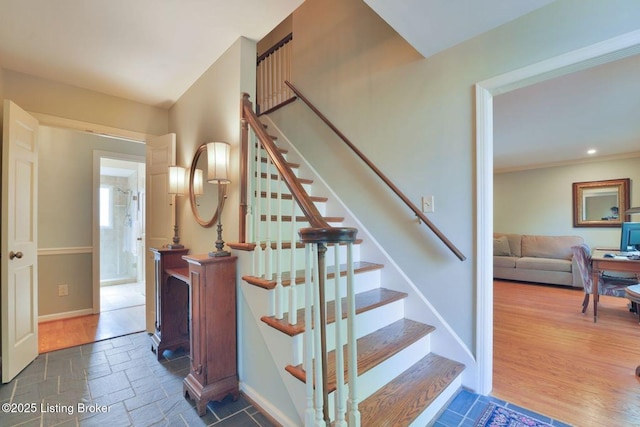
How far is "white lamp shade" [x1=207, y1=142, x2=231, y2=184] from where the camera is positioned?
2018mm

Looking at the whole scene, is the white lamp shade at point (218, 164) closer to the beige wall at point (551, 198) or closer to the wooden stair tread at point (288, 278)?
the wooden stair tread at point (288, 278)

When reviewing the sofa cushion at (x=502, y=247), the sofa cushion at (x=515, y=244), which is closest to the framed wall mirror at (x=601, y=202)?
the sofa cushion at (x=515, y=244)

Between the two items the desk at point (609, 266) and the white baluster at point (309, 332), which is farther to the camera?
the desk at point (609, 266)

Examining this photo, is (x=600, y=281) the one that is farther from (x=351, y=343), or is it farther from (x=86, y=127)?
(x=86, y=127)

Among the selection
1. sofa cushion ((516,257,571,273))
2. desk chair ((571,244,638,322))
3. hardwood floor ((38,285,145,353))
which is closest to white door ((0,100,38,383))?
hardwood floor ((38,285,145,353))

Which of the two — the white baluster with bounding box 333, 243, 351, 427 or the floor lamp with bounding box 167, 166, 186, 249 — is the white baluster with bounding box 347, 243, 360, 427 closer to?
the white baluster with bounding box 333, 243, 351, 427

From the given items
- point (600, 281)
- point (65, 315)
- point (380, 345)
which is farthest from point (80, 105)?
point (600, 281)

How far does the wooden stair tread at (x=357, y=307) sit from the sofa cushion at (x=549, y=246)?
16.6ft

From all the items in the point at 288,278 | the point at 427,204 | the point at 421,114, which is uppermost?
the point at 421,114

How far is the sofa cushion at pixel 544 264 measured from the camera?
195 inches

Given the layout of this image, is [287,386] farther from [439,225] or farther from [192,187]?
[192,187]

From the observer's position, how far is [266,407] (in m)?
1.71

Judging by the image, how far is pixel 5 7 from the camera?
1788mm

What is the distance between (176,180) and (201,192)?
34 centimetres
